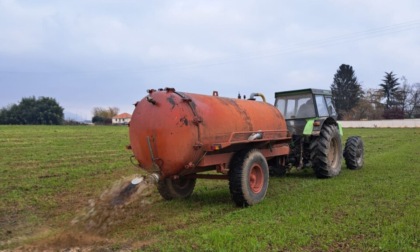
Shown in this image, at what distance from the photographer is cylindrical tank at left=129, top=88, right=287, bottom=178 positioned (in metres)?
6.71

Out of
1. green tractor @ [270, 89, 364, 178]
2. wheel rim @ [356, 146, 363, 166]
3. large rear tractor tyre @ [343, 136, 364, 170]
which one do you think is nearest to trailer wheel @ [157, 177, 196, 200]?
green tractor @ [270, 89, 364, 178]

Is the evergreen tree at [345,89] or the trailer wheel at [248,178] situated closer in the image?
the trailer wheel at [248,178]

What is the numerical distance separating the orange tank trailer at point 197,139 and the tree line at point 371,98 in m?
71.1

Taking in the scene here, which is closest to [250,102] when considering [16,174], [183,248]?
[183,248]

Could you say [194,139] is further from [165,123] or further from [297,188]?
[297,188]

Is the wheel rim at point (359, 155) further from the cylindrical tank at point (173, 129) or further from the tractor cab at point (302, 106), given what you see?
the cylindrical tank at point (173, 129)

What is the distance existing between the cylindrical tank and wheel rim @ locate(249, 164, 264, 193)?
1.00 meters

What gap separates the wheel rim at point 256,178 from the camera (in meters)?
7.76

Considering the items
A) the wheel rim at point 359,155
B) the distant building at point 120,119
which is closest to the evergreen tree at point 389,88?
the distant building at point 120,119

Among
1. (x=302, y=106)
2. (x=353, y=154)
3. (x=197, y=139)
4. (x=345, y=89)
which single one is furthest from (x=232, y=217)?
(x=345, y=89)

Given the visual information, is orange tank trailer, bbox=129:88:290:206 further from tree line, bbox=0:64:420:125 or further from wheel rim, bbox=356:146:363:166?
tree line, bbox=0:64:420:125

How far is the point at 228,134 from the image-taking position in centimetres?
728

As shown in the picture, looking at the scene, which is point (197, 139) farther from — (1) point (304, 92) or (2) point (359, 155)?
(2) point (359, 155)

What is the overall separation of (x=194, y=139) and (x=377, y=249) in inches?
125
